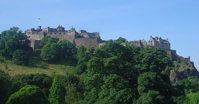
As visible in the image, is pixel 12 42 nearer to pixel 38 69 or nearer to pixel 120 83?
pixel 38 69

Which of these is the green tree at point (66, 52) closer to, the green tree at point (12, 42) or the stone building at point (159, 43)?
the green tree at point (12, 42)

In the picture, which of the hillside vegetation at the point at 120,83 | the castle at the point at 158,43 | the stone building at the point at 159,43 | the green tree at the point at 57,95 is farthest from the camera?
the stone building at the point at 159,43

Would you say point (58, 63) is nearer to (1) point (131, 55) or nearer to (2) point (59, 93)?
(2) point (59, 93)

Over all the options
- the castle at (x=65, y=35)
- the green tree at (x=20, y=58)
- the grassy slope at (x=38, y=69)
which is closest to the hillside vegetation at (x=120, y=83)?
the grassy slope at (x=38, y=69)

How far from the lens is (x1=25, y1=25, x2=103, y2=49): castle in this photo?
4510 inches

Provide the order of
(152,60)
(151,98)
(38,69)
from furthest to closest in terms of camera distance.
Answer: (38,69) < (152,60) < (151,98)

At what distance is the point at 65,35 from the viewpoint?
122m

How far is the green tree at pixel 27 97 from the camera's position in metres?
46.2

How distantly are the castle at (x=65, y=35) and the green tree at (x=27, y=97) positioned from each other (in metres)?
57.2

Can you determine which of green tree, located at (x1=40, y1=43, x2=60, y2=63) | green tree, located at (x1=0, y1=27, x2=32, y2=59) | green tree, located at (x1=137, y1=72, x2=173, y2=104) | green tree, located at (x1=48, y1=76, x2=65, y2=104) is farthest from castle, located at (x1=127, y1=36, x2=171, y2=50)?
green tree, located at (x1=137, y1=72, x2=173, y2=104)

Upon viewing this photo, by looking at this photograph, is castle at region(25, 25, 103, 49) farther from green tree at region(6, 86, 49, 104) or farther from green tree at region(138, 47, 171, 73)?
green tree at region(138, 47, 171, 73)

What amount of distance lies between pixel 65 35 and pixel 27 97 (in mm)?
75475

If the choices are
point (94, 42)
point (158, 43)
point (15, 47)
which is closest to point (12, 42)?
point (15, 47)

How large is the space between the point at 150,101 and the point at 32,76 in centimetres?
4126
